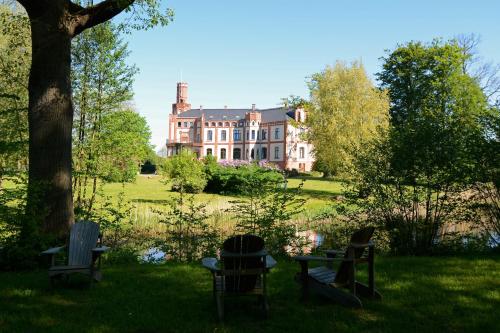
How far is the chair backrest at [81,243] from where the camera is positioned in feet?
20.8

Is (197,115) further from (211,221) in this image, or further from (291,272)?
(291,272)

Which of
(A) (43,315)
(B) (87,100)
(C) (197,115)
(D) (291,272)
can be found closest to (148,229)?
(B) (87,100)

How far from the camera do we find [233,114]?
3329 inches

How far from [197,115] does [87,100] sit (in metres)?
78.8

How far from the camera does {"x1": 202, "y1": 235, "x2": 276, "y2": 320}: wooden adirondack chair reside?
15.5 feet

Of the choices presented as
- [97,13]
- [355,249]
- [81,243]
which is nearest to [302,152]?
[97,13]

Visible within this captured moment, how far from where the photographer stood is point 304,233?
13.4 metres

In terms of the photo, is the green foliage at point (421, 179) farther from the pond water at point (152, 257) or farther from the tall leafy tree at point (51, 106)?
the tall leafy tree at point (51, 106)

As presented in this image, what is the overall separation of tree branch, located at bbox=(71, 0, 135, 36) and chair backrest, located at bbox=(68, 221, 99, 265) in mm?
3556

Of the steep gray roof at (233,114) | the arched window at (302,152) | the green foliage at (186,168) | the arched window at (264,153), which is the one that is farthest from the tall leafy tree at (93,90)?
the arched window at (264,153)

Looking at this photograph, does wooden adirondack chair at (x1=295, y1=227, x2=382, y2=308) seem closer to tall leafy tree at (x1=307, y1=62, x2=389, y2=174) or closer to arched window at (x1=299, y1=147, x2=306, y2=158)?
tall leafy tree at (x1=307, y1=62, x2=389, y2=174)

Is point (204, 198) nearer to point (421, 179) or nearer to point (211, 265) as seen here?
point (421, 179)

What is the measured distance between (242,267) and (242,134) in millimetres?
76526

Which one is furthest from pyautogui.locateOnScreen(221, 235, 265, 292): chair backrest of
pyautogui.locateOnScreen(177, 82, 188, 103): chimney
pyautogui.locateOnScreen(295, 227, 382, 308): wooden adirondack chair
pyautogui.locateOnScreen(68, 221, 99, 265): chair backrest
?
pyautogui.locateOnScreen(177, 82, 188, 103): chimney
